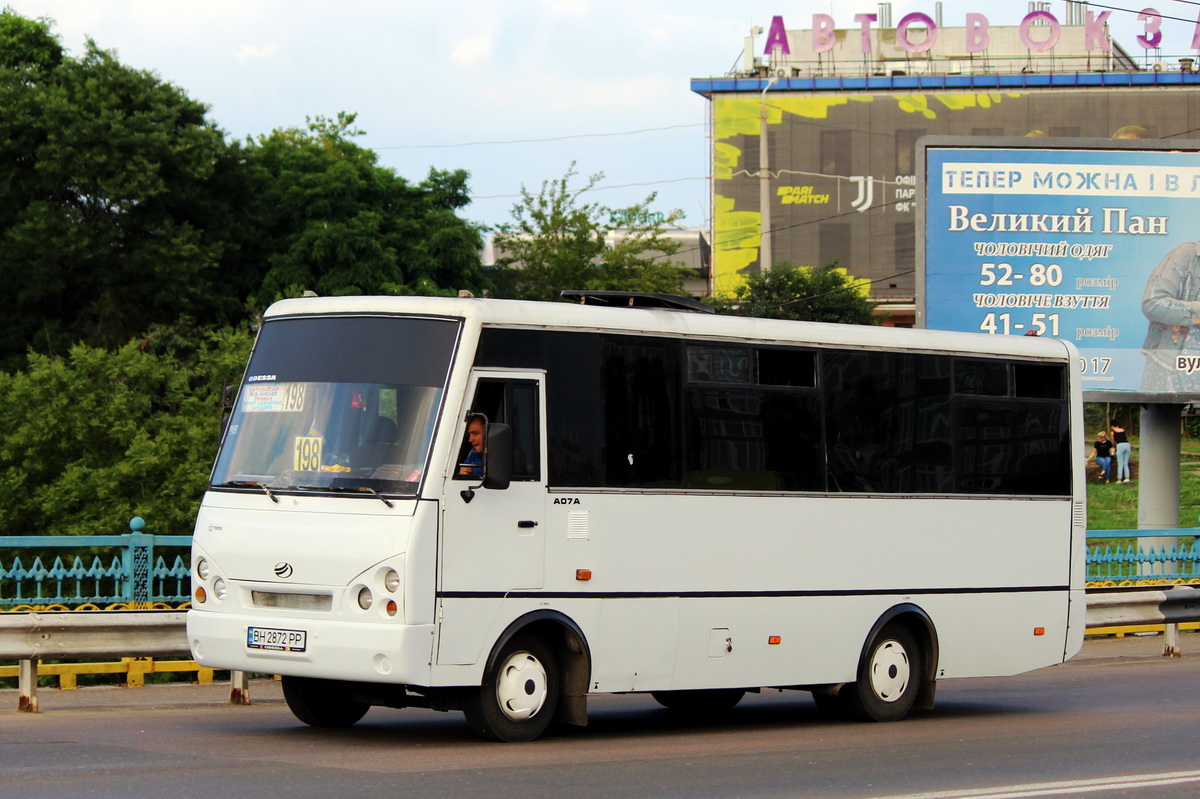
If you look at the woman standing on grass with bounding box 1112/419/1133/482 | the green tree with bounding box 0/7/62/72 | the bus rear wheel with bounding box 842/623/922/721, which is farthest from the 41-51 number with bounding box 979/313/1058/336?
the green tree with bounding box 0/7/62/72

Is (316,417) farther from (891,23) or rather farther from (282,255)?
(891,23)

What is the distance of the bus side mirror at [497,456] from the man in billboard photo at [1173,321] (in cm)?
1610

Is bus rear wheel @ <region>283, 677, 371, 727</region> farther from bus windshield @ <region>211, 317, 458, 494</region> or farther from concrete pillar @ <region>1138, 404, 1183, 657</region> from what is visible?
concrete pillar @ <region>1138, 404, 1183, 657</region>

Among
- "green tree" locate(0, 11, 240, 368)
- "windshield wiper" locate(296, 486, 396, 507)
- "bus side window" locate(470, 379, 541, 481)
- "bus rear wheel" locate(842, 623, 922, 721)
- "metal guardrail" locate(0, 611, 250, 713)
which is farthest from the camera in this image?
"green tree" locate(0, 11, 240, 368)

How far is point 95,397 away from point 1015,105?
223 ft

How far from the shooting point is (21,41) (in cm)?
4731

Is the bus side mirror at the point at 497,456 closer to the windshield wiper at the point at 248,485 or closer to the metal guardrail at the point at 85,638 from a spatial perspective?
the windshield wiper at the point at 248,485

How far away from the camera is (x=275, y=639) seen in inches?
382

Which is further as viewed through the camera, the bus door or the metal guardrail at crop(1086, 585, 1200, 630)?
the metal guardrail at crop(1086, 585, 1200, 630)

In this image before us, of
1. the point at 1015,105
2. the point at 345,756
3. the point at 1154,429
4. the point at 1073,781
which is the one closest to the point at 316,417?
the point at 345,756

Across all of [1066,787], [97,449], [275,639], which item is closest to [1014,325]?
[97,449]

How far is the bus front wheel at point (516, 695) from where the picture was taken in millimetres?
9852

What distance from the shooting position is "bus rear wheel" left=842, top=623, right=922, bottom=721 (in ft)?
40.0

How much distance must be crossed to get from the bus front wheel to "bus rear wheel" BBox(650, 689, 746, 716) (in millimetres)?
2361
